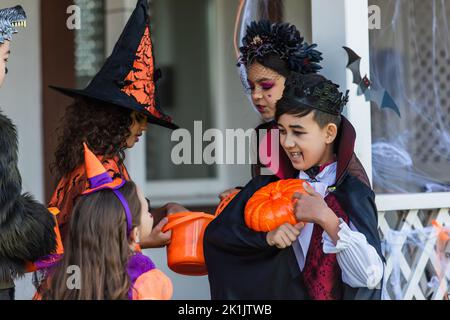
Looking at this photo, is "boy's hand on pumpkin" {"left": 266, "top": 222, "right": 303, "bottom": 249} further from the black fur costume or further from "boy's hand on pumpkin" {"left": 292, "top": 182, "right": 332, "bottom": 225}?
the black fur costume

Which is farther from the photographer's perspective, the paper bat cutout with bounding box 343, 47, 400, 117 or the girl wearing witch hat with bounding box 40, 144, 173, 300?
the paper bat cutout with bounding box 343, 47, 400, 117

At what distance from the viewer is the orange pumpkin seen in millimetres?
3000

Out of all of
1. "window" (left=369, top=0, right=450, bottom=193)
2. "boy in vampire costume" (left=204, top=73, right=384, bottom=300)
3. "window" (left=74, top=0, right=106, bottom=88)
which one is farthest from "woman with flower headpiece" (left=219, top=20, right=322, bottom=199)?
"window" (left=74, top=0, right=106, bottom=88)

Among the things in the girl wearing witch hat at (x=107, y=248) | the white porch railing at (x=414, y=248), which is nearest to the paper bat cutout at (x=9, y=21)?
the girl wearing witch hat at (x=107, y=248)

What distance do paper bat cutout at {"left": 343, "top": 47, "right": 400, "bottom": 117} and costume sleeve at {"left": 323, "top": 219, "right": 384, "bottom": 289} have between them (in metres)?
0.86

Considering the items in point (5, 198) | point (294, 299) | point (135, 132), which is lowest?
point (294, 299)

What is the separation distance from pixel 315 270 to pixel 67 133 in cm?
122

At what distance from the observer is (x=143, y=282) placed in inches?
111

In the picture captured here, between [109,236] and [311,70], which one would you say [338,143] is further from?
[109,236]

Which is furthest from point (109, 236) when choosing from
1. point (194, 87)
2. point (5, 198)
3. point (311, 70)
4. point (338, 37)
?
point (194, 87)

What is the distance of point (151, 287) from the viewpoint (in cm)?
283

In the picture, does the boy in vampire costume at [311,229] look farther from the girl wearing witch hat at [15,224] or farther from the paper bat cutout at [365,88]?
the girl wearing witch hat at [15,224]

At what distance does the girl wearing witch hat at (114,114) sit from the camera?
3.34 m

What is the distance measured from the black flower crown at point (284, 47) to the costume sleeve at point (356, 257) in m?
0.72
